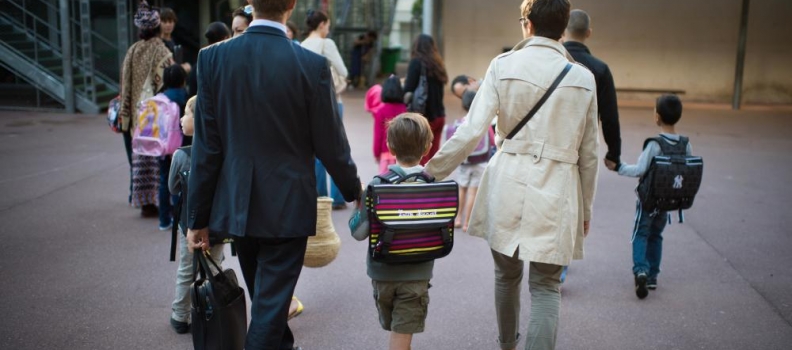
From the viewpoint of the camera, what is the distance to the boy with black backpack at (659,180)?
476cm

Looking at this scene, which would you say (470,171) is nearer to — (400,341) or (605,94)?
(605,94)

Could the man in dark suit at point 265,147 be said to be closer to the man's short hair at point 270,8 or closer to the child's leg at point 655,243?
the man's short hair at point 270,8

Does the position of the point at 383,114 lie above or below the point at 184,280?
above

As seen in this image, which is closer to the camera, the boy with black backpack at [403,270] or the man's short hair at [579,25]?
the boy with black backpack at [403,270]

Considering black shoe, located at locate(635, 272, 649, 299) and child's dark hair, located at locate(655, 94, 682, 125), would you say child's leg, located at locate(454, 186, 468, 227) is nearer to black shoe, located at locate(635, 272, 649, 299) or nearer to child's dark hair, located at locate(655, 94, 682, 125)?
black shoe, located at locate(635, 272, 649, 299)

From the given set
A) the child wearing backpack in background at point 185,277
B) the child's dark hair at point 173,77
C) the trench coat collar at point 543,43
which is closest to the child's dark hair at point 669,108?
the trench coat collar at point 543,43

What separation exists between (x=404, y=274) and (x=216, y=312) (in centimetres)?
86

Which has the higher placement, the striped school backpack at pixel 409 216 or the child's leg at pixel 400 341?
the striped school backpack at pixel 409 216

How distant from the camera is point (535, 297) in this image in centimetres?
347

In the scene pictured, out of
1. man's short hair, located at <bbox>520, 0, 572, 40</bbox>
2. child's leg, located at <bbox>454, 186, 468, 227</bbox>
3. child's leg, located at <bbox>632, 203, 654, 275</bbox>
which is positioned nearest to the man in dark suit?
man's short hair, located at <bbox>520, 0, 572, 40</bbox>

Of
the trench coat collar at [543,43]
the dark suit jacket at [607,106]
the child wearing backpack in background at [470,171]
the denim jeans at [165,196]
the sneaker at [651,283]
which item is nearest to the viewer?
the trench coat collar at [543,43]

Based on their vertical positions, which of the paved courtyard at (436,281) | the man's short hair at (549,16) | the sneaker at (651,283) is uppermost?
the man's short hair at (549,16)

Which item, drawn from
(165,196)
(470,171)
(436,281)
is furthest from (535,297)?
(165,196)

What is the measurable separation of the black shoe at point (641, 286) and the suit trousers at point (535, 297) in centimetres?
160
